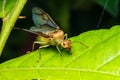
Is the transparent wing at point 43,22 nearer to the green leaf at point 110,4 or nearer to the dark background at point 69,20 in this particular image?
the green leaf at point 110,4

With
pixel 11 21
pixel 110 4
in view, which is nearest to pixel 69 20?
pixel 110 4

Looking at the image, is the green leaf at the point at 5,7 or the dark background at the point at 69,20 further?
the dark background at the point at 69,20

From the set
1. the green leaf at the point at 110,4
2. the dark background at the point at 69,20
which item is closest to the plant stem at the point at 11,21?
the green leaf at the point at 110,4

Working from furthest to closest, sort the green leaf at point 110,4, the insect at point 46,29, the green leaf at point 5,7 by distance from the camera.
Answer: the green leaf at point 110,4 → the insect at point 46,29 → the green leaf at point 5,7

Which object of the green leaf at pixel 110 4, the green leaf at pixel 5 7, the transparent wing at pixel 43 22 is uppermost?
the green leaf at pixel 5 7

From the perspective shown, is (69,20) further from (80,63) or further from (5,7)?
(80,63)

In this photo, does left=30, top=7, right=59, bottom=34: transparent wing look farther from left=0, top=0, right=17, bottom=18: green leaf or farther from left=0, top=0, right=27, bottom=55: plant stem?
left=0, top=0, right=27, bottom=55: plant stem

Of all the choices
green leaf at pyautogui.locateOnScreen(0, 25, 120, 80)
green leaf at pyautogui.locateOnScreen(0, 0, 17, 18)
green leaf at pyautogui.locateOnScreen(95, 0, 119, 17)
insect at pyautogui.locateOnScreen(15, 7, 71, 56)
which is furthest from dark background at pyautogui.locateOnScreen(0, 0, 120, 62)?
green leaf at pyautogui.locateOnScreen(0, 25, 120, 80)
